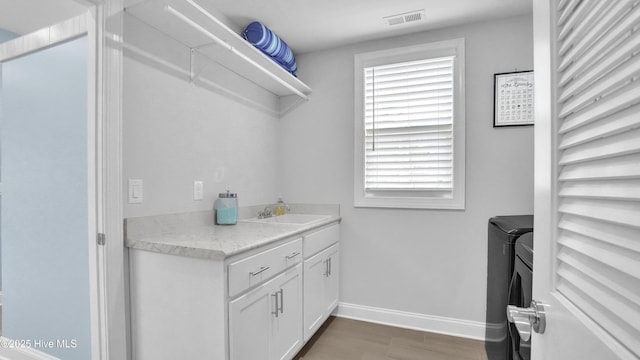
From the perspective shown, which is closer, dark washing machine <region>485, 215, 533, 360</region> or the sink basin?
dark washing machine <region>485, 215, 533, 360</region>

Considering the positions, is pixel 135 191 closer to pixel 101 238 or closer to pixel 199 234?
pixel 101 238

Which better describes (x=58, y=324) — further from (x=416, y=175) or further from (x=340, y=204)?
(x=416, y=175)

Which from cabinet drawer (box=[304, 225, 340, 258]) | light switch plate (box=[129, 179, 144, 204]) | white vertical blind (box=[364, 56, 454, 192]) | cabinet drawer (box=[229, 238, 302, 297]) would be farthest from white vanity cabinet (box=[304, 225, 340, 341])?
light switch plate (box=[129, 179, 144, 204])

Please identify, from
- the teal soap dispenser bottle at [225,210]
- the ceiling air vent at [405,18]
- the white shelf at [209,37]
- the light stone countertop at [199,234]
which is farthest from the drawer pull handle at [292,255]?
the ceiling air vent at [405,18]

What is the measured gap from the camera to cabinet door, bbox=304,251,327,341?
7.07 ft

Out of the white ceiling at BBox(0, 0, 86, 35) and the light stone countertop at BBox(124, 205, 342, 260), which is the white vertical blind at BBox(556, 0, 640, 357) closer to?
the light stone countertop at BBox(124, 205, 342, 260)

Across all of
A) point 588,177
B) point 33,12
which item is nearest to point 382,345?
point 588,177

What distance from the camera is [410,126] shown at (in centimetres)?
262

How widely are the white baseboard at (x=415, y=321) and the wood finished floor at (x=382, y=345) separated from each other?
0.18ft

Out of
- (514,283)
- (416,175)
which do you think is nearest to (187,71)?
(416,175)

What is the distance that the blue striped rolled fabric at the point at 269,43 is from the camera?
2287mm

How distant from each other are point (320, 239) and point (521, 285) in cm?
150

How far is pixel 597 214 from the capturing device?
16.9 inches

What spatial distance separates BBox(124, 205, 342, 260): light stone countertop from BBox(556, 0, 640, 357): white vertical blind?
119 cm
